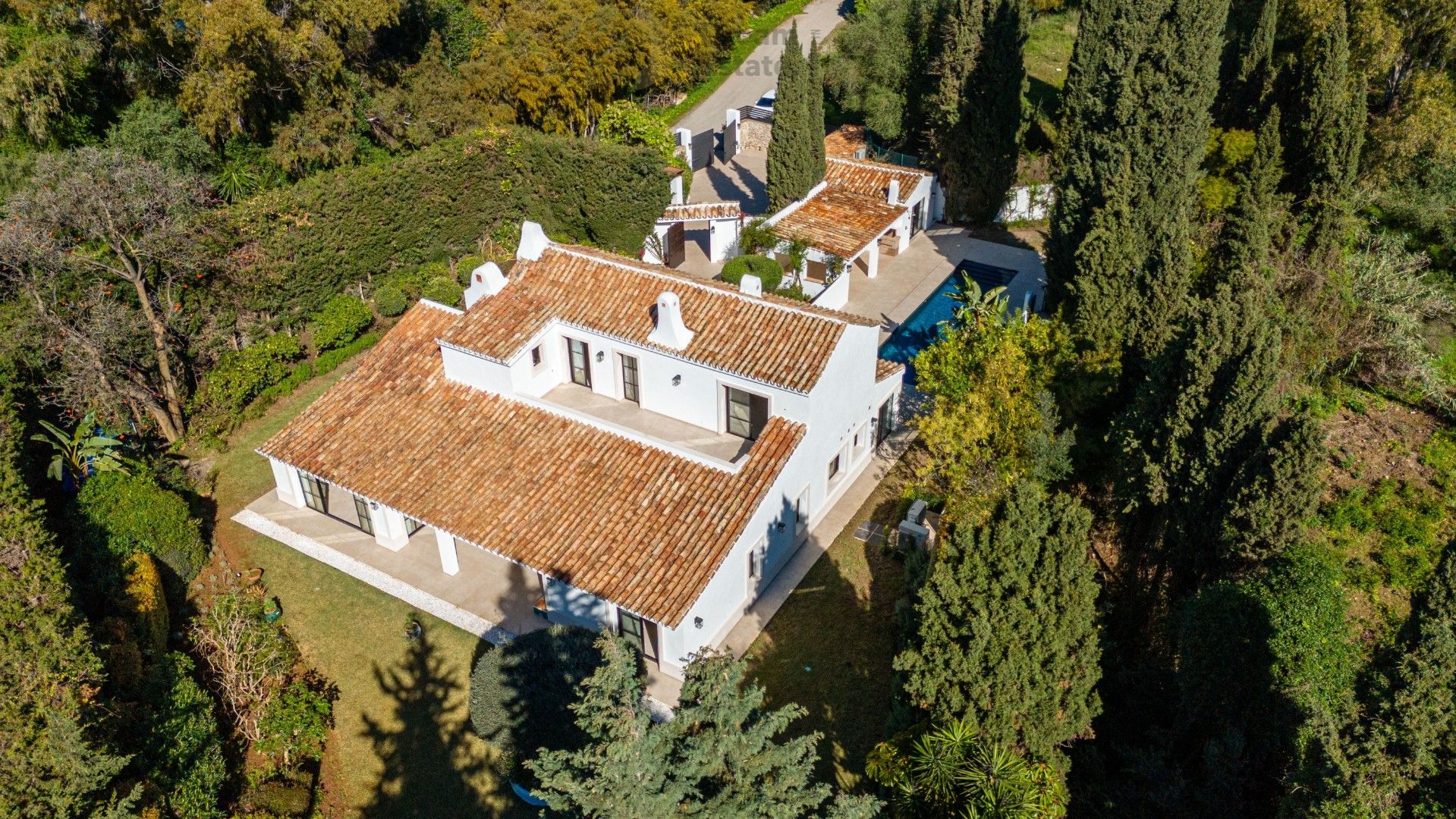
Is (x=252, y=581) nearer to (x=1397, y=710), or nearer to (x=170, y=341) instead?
(x=170, y=341)

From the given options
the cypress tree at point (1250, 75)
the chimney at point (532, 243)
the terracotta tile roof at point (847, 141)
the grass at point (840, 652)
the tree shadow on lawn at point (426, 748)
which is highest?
the cypress tree at point (1250, 75)

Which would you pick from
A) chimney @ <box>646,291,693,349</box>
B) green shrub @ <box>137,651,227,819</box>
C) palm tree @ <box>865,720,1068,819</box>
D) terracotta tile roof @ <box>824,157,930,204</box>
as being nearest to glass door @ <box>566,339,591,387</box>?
chimney @ <box>646,291,693,349</box>

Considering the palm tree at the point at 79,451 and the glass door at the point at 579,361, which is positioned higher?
the glass door at the point at 579,361

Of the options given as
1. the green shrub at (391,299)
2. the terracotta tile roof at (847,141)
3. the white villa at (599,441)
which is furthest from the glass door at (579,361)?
the terracotta tile roof at (847,141)

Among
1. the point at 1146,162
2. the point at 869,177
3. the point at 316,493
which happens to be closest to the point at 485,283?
the point at 316,493

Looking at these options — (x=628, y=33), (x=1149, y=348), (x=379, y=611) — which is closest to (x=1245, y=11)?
(x=1149, y=348)

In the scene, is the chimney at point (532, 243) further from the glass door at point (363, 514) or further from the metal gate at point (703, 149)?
the metal gate at point (703, 149)

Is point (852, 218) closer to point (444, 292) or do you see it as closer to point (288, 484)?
Answer: point (444, 292)
